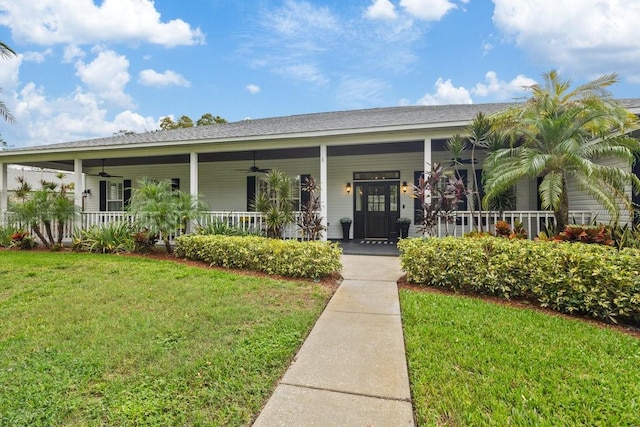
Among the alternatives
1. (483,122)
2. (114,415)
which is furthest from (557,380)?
(483,122)

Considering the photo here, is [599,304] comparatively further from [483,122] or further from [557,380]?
[483,122]

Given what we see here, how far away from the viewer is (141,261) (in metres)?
6.87

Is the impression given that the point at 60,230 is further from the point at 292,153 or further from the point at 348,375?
the point at 348,375

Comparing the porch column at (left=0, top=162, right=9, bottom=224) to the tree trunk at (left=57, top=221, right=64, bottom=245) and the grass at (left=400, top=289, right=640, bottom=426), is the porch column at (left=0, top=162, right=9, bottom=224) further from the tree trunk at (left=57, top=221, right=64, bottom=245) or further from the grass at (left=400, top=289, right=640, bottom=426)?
the grass at (left=400, top=289, right=640, bottom=426)

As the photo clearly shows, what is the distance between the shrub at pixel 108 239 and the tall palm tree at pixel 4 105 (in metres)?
3.51

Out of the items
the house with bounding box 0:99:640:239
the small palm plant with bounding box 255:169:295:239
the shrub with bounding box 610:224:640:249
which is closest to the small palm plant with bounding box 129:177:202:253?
the house with bounding box 0:99:640:239

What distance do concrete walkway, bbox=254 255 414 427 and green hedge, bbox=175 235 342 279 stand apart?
4.12 feet

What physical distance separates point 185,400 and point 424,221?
5.91 m

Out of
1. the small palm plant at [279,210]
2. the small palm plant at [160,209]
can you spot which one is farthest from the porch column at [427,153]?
the small palm plant at [160,209]

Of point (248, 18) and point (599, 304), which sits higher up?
point (248, 18)

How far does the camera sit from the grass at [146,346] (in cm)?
215

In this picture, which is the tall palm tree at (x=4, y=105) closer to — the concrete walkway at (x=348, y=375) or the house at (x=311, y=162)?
the house at (x=311, y=162)

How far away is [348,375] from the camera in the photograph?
254 cm

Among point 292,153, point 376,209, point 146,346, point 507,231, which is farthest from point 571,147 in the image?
point 146,346
